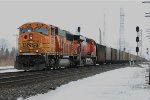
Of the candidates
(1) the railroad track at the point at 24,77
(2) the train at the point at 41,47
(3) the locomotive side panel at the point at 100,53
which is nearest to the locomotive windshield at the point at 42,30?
(2) the train at the point at 41,47

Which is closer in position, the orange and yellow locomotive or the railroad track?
the railroad track

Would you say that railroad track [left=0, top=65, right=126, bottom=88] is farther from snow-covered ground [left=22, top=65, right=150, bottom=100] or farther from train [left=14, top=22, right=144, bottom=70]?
snow-covered ground [left=22, top=65, right=150, bottom=100]

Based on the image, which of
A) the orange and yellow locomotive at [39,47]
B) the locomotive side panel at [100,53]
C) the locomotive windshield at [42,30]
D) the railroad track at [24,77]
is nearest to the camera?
the railroad track at [24,77]

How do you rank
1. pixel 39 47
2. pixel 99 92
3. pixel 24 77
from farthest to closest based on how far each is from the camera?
pixel 39 47 < pixel 24 77 < pixel 99 92

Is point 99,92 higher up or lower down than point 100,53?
lower down

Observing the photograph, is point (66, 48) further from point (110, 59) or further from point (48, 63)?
point (110, 59)

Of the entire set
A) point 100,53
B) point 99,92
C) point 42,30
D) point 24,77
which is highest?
point 42,30

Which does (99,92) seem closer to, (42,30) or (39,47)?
(39,47)

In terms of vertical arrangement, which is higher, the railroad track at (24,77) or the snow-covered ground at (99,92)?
the railroad track at (24,77)

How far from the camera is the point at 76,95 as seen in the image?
39.2 ft

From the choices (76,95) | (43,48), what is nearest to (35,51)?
(43,48)

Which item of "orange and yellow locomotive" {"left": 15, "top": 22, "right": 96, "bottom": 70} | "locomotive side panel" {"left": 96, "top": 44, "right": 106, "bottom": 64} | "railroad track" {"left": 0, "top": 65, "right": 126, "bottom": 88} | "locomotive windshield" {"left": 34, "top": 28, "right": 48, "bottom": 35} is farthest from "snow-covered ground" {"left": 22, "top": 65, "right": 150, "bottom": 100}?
"locomotive side panel" {"left": 96, "top": 44, "right": 106, "bottom": 64}

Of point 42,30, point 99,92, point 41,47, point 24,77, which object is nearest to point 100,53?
point 42,30

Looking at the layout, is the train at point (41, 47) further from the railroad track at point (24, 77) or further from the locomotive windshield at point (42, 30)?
the railroad track at point (24, 77)
